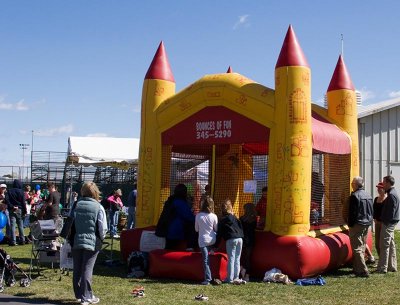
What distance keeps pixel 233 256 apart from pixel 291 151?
1.82 m

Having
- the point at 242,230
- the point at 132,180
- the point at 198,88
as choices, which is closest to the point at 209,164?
the point at 198,88

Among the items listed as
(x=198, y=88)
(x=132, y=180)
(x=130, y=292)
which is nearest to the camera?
(x=130, y=292)

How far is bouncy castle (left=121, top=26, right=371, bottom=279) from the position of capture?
877cm

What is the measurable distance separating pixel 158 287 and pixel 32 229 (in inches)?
95.3

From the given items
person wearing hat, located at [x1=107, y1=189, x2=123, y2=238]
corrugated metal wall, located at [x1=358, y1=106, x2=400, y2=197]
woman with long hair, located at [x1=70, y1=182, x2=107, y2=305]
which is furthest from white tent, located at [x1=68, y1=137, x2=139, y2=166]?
woman with long hair, located at [x1=70, y1=182, x2=107, y2=305]

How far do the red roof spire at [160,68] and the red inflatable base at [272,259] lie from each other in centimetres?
333

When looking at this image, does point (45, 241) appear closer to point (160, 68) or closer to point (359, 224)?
point (160, 68)

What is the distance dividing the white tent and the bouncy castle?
8637 millimetres

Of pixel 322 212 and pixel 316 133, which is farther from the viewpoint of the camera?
pixel 322 212

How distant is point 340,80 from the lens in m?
11.1

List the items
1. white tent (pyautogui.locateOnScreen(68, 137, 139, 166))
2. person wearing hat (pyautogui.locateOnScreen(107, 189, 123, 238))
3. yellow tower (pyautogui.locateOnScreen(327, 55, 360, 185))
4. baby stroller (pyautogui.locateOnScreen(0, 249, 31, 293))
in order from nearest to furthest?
baby stroller (pyautogui.locateOnScreen(0, 249, 31, 293)) → yellow tower (pyautogui.locateOnScreen(327, 55, 360, 185)) → person wearing hat (pyautogui.locateOnScreen(107, 189, 123, 238)) → white tent (pyautogui.locateOnScreen(68, 137, 139, 166))

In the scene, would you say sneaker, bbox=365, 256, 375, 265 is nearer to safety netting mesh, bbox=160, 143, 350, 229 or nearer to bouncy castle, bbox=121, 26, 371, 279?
bouncy castle, bbox=121, 26, 371, 279

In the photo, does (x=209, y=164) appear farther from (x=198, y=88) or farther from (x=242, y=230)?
(x=242, y=230)

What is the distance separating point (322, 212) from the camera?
34.5 feet
